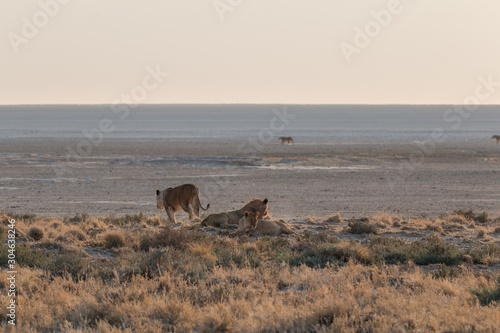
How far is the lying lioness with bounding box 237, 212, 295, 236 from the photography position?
45.8 ft

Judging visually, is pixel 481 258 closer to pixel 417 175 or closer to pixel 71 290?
pixel 71 290

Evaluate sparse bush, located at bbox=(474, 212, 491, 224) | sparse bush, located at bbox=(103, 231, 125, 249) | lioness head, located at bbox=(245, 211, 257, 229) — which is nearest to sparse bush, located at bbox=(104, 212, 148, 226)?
sparse bush, located at bbox=(103, 231, 125, 249)

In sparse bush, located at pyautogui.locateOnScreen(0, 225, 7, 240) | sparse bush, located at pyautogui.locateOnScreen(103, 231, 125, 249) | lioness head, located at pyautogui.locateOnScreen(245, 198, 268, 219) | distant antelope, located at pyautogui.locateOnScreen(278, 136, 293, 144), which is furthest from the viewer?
distant antelope, located at pyautogui.locateOnScreen(278, 136, 293, 144)

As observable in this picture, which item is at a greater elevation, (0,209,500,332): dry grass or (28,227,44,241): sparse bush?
(0,209,500,332): dry grass

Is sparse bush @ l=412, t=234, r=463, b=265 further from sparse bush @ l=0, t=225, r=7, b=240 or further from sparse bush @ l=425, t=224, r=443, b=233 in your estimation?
sparse bush @ l=0, t=225, r=7, b=240

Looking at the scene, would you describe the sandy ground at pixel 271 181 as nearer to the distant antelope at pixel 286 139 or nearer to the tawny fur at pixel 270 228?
the tawny fur at pixel 270 228

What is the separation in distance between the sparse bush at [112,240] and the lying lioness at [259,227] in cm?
277

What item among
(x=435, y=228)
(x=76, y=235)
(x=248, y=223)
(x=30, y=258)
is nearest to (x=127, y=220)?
(x=76, y=235)

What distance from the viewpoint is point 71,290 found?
883cm

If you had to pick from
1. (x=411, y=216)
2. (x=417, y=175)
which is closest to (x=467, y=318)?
(x=411, y=216)

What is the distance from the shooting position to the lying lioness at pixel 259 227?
1395cm

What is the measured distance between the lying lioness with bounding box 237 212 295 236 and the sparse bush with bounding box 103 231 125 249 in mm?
2775

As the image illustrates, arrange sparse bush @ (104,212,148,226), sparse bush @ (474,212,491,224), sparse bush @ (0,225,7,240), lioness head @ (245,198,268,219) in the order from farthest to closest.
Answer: sparse bush @ (474,212,491,224)
sparse bush @ (104,212,148,226)
lioness head @ (245,198,268,219)
sparse bush @ (0,225,7,240)

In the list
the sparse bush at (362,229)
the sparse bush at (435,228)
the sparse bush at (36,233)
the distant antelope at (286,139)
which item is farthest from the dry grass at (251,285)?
the distant antelope at (286,139)
